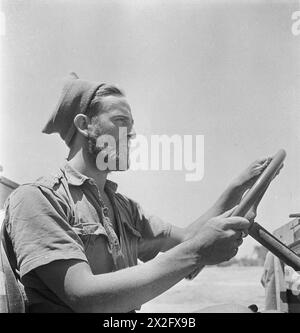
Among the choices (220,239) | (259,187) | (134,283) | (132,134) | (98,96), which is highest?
(98,96)

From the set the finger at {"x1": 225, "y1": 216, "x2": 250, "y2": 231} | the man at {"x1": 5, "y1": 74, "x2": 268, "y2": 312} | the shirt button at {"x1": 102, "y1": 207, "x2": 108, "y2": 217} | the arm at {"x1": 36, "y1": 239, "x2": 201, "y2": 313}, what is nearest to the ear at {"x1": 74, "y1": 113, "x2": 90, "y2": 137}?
the man at {"x1": 5, "y1": 74, "x2": 268, "y2": 312}

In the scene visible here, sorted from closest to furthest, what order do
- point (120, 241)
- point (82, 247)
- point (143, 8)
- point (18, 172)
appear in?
point (82, 247), point (120, 241), point (143, 8), point (18, 172)

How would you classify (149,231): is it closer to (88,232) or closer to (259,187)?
(88,232)

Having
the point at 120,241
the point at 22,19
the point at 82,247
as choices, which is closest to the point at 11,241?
the point at 82,247

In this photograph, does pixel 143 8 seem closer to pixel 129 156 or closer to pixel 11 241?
pixel 129 156

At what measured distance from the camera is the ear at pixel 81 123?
1.48 m

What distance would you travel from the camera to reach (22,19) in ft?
5.37

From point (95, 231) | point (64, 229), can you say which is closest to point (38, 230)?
point (64, 229)

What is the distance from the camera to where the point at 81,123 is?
1483mm

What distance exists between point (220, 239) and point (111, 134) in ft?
1.63

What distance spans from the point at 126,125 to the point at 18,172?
466 mm

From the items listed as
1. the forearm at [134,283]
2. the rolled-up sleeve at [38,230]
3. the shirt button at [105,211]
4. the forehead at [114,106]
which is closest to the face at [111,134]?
the forehead at [114,106]

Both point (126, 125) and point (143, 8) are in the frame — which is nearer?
point (126, 125)

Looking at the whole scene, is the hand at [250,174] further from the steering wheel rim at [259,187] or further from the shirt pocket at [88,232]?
the shirt pocket at [88,232]
